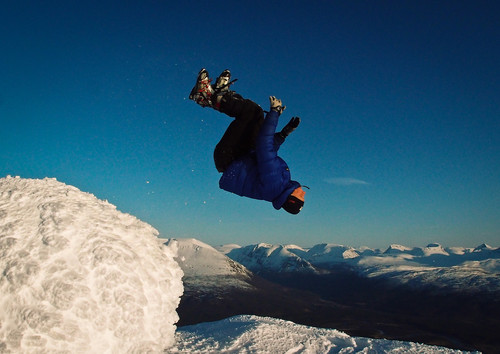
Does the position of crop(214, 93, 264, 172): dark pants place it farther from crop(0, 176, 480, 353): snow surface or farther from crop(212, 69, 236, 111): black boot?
crop(0, 176, 480, 353): snow surface

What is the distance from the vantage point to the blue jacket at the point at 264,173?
19.0 ft

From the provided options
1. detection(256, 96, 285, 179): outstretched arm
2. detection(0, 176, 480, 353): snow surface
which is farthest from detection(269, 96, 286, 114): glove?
detection(0, 176, 480, 353): snow surface

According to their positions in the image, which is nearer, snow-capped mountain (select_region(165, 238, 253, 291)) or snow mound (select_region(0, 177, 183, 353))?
snow mound (select_region(0, 177, 183, 353))

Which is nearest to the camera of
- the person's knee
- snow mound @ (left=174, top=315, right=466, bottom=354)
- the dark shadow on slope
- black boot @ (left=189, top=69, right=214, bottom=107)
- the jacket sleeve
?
snow mound @ (left=174, top=315, right=466, bottom=354)

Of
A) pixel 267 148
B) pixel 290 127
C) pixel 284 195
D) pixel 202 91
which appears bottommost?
pixel 284 195

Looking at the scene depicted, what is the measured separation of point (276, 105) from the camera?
19.0ft

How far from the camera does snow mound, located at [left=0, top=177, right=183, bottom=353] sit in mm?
3322

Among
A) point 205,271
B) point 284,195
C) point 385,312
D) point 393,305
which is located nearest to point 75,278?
point 284,195

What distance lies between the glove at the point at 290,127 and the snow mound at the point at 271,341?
172 inches

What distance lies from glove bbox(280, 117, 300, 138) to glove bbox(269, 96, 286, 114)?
487 millimetres

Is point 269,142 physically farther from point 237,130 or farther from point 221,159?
point 221,159

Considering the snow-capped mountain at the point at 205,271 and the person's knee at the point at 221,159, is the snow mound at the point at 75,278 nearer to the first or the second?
the person's knee at the point at 221,159

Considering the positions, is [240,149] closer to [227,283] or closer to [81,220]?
[81,220]

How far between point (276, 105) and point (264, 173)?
1387 mm
